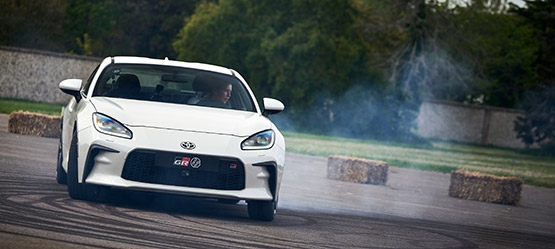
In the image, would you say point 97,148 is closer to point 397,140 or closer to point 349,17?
point 397,140

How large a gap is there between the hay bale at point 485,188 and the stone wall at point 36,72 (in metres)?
29.5

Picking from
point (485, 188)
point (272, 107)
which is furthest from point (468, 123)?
point (272, 107)

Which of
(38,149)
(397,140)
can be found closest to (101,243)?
(38,149)

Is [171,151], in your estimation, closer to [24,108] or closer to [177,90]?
[177,90]

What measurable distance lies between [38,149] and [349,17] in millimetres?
38298

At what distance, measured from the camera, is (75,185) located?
31.9ft

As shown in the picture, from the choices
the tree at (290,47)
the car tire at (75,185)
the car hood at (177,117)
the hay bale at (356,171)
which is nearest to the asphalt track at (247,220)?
the car tire at (75,185)

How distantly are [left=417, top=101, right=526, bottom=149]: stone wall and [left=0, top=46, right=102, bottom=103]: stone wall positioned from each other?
19.7m

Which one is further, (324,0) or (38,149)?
(324,0)

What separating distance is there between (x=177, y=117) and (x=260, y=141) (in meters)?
0.78

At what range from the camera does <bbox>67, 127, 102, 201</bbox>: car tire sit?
9.66m

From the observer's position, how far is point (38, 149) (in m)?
17.8

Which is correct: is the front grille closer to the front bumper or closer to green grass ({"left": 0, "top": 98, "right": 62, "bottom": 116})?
the front bumper

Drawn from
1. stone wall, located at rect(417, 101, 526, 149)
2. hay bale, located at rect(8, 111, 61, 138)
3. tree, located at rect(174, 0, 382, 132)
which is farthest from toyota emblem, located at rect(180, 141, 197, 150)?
stone wall, located at rect(417, 101, 526, 149)
